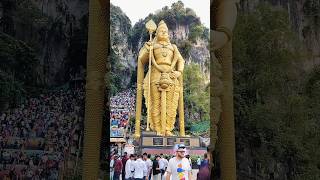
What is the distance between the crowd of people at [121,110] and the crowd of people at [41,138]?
555 inches

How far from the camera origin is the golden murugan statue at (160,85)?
13.1m

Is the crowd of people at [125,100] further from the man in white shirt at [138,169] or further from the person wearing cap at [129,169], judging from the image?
the man in white shirt at [138,169]

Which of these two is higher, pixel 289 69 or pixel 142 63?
pixel 142 63

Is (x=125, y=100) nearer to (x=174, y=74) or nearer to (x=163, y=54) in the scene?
(x=174, y=74)

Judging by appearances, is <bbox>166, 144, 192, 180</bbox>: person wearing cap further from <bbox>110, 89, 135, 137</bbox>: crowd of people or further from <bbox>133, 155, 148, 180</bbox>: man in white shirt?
<bbox>110, 89, 135, 137</bbox>: crowd of people

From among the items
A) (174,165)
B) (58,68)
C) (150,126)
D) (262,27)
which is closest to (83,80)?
(58,68)

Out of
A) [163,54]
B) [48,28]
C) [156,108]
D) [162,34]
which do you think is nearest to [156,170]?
[156,108]

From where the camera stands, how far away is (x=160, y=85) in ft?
42.8

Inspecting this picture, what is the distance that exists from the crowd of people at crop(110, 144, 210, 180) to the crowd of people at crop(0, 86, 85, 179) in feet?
5.35

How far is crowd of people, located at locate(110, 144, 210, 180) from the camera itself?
648cm

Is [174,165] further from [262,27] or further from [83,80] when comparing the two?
[262,27]

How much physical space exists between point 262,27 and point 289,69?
862 mm

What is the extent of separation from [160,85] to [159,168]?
12.8 feet

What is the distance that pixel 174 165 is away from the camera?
6477 millimetres
